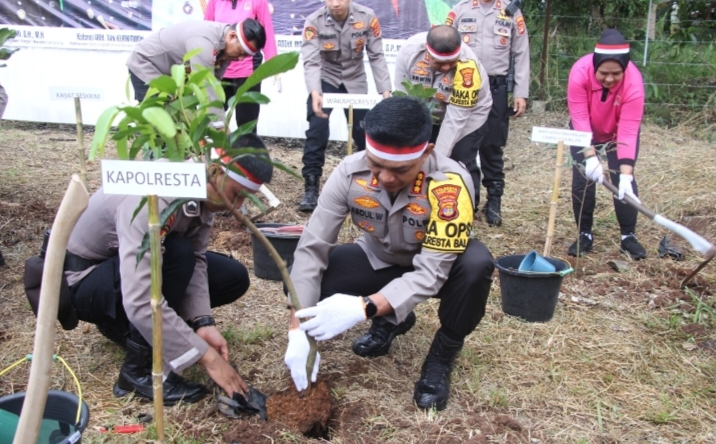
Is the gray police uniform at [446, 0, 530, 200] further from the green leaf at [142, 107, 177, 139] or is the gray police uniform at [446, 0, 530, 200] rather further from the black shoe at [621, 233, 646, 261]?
the green leaf at [142, 107, 177, 139]

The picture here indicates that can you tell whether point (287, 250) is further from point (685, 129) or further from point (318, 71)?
point (685, 129)

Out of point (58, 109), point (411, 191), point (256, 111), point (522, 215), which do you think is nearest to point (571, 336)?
point (411, 191)

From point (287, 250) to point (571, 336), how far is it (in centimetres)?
146

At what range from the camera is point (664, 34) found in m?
8.71

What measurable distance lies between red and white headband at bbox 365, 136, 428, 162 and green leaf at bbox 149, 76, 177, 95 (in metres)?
0.71

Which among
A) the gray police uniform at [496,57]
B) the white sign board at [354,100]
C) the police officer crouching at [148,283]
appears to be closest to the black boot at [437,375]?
the police officer crouching at [148,283]

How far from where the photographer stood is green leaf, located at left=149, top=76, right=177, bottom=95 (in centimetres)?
151

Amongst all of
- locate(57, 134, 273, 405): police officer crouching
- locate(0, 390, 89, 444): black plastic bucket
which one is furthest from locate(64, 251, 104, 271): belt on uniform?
locate(0, 390, 89, 444): black plastic bucket

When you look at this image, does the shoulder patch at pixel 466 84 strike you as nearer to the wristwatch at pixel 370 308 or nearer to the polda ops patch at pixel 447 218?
the polda ops patch at pixel 447 218

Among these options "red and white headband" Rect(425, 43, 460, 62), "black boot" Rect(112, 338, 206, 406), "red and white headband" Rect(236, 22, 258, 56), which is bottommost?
"black boot" Rect(112, 338, 206, 406)

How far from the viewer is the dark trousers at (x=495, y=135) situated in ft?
15.3

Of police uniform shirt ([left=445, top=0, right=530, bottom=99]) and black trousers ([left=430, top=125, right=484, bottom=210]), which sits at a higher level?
police uniform shirt ([left=445, top=0, right=530, bottom=99])

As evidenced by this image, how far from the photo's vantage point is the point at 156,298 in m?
1.71

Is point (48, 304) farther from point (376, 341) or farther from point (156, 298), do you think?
point (376, 341)
